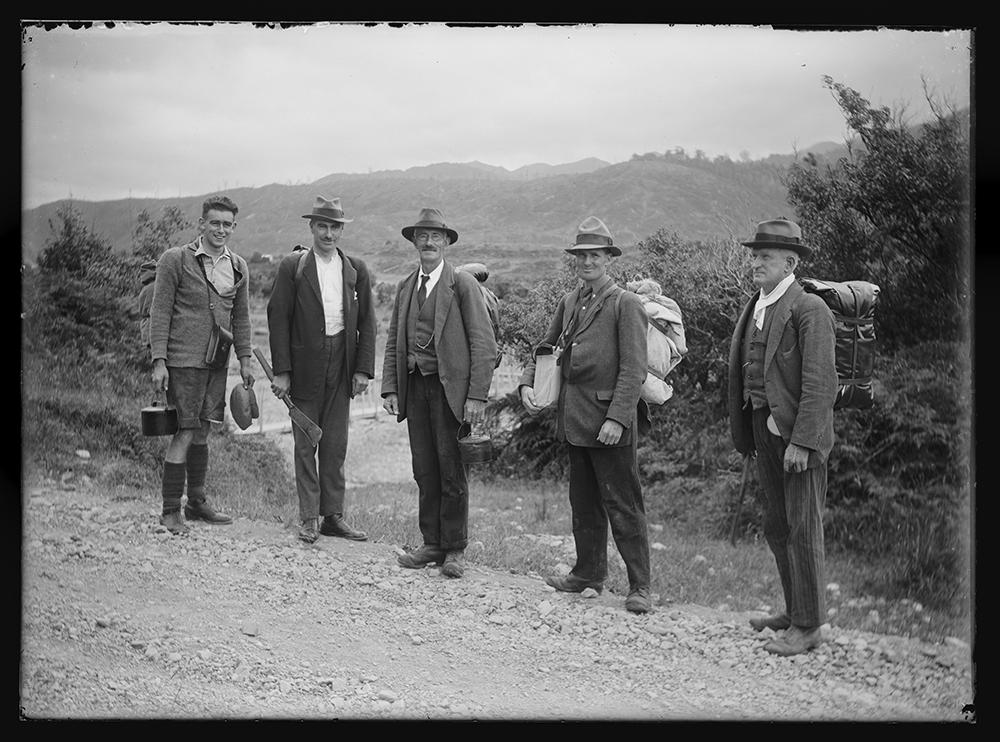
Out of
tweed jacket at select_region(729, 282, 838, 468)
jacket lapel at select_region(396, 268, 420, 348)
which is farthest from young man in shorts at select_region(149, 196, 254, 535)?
tweed jacket at select_region(729, 282, 838, 468)

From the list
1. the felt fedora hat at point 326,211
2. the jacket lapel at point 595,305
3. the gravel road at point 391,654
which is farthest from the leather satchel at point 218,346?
the jacket lapel at point 595,305

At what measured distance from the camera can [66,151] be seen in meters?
5.11

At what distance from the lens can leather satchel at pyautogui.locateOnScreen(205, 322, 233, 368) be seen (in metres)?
5.57

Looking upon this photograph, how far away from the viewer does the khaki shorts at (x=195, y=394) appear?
556cm

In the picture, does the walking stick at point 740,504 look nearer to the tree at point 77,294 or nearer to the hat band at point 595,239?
the hat band at point 595,239

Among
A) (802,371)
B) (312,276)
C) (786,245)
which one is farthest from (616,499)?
(312,276)

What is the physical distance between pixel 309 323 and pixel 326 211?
2.39 feet

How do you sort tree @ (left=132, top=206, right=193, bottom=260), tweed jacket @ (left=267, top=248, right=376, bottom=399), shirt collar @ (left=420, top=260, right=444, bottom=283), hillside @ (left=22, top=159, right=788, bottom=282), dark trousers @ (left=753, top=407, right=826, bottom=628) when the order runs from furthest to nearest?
hillside @ (left=22, top=159, right=788, bottom=282) < tree @ (left=132, top=206, right=193, bottom=260) < tweed jacket @ (left=267, top=248, right=376, bottom=399) < shirt collar @ (left=420, top=260, right=444, bottom=283) < dark trousers @ (left=753, top=407, right=826, bottom=628)

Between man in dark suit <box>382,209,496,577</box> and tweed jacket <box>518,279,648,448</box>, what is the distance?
1.81 feet

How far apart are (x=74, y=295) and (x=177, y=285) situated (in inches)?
30.4

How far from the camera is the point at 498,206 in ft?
Result: 22.2

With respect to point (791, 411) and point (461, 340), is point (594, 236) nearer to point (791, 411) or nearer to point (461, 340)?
point (461, 340)

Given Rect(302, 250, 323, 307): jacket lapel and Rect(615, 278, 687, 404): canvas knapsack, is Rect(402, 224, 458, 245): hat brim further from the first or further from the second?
Rect(615, 278, 687, 404): canvas knapsack

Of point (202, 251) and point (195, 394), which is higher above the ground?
point (202, 251)
